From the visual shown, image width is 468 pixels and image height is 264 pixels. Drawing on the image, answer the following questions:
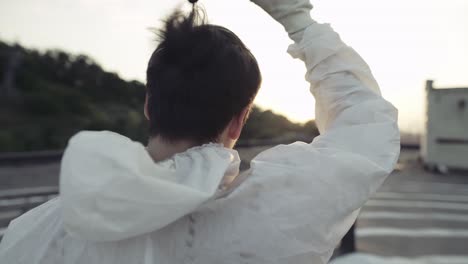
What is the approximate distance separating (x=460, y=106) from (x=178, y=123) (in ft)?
66.0

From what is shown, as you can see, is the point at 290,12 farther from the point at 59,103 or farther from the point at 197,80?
the point at 59,103

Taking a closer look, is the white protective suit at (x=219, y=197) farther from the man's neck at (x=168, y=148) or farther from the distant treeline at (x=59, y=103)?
the distant treeline at (x=59, y=103)

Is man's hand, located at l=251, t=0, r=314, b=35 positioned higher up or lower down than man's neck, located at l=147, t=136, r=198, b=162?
higher up

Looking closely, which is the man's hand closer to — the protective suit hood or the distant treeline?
the protective suit hood

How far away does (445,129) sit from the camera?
19.5m

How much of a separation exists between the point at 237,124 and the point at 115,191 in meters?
0.40

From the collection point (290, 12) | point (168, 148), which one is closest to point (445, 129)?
point (290, 12)

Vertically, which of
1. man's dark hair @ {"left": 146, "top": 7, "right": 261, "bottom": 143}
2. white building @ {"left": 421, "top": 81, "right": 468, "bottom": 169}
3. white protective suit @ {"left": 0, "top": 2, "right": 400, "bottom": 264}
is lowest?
white building @ {"left": 421, "top": 81, "right": 468, "bottom": 169}

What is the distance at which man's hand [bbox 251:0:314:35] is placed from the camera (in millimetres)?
1267

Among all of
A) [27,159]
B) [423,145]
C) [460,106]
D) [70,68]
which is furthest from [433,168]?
[70,68]

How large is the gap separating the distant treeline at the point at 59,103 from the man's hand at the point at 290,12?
1266cm

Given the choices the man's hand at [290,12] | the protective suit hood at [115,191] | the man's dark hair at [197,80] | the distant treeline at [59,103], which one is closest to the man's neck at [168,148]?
the man's dark hair at [197,80]

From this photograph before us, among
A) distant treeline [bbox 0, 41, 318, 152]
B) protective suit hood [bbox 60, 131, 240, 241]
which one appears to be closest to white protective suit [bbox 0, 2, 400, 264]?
protective suit hood [bbox 60, 131, 240, 241]

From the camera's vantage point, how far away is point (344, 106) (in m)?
1.21
